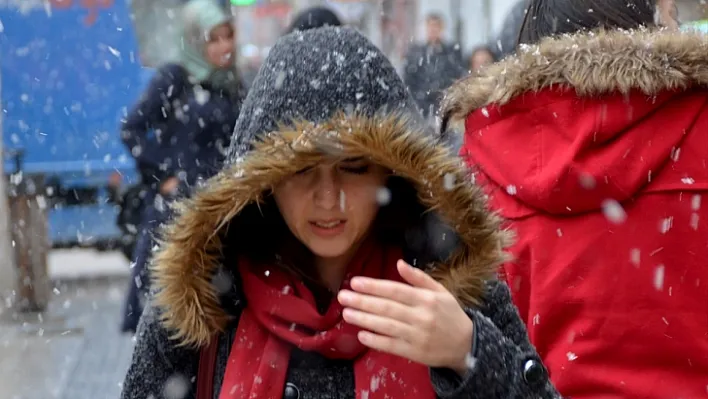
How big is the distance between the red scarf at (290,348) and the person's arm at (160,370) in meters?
0.10

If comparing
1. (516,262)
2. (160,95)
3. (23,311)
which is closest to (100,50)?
(23,311)

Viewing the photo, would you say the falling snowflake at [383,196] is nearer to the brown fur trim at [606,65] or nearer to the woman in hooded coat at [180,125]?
the brown fur trim at [606,65]

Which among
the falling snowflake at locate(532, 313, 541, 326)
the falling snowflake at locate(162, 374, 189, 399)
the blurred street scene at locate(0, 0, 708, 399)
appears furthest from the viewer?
the blurred street scene at locate(0, 0, 708, 399)

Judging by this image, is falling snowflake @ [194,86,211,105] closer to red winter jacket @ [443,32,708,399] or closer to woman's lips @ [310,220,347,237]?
red winter jacket @ [443,32,708,399]

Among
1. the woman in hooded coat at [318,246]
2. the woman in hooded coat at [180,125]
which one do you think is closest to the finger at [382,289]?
the woman in hooded coat at [318,246]

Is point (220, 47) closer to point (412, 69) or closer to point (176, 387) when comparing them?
point (176, 387)

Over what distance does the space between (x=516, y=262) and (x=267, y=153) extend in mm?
695

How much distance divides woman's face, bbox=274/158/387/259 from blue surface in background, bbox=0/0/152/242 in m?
8.41

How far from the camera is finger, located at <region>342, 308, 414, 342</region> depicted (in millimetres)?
1812

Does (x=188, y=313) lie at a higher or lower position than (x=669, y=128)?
lower

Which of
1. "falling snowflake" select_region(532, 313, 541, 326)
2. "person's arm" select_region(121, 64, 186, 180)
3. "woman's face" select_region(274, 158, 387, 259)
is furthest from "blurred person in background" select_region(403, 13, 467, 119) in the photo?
"woman's face" select_region(274, 158, 387, 259)

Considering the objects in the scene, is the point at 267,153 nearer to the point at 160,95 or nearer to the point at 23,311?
the point at 160,95

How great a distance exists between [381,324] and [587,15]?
1090 millimetres

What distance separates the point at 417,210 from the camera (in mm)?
2299
